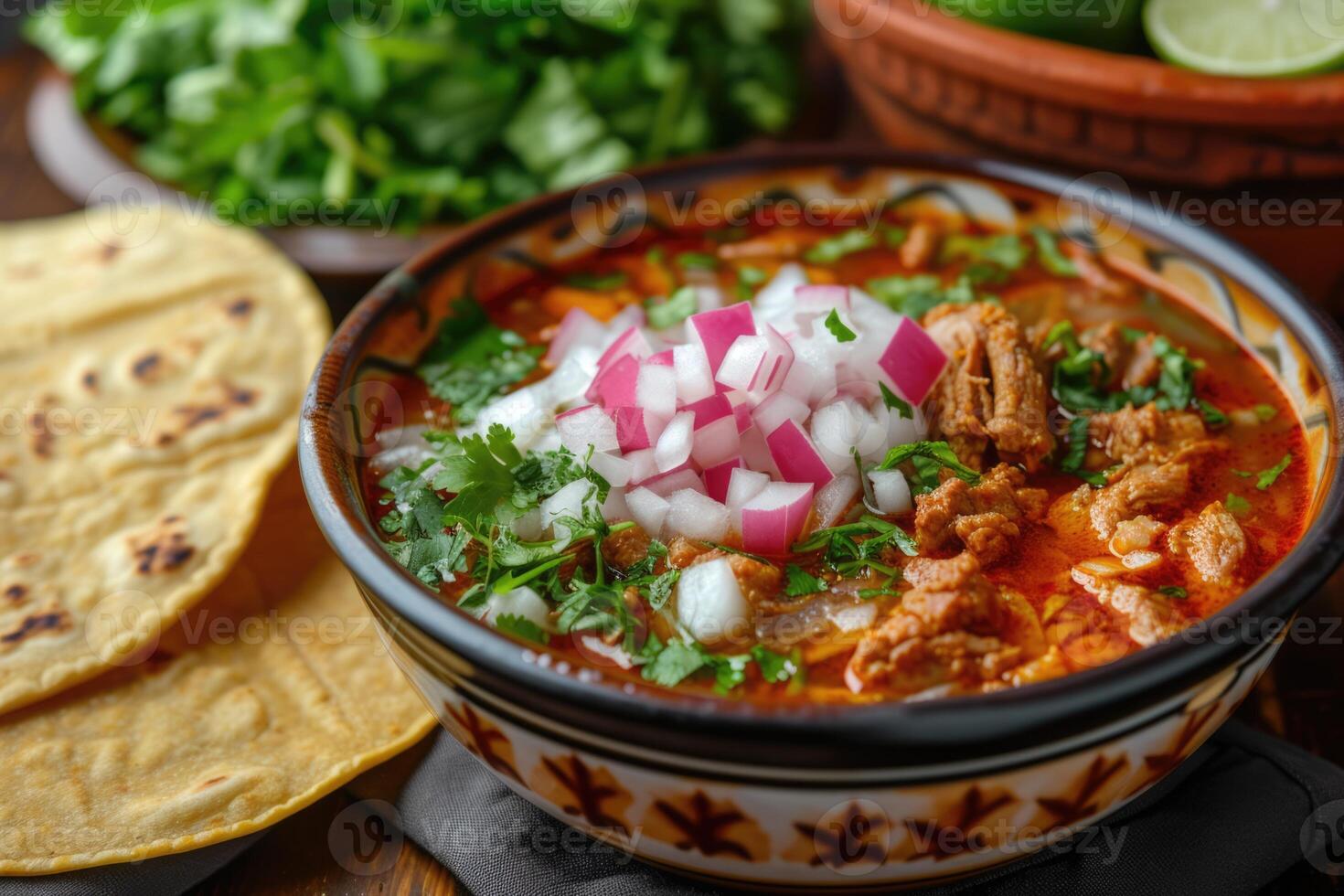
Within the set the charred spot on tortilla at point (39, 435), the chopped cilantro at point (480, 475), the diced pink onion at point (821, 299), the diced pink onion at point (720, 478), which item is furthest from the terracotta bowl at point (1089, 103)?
the charred spot on tortilla at point (39, 435)

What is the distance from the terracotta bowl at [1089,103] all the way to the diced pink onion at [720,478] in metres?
1.84

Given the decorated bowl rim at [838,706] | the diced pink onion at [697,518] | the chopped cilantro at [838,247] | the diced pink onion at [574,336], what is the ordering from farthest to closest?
the chopped cilantro at [838,247] < the diced pink onion at [574,336] < the diced pink onion at [697,518] < the decorated bowl rim at [838,706]

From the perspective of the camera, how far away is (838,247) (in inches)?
140

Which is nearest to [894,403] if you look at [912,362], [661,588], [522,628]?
[912,362]

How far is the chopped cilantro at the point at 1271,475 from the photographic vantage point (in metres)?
2.65

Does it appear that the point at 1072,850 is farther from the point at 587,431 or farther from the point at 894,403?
the point at 587,431

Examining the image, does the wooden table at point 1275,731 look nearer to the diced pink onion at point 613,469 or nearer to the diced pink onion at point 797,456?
the diced pink onion at point 613,469

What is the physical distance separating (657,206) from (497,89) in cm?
155

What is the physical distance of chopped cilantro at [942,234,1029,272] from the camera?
3439 millimetres

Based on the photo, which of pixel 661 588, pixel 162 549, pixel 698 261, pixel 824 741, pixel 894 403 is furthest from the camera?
pixel 698 261

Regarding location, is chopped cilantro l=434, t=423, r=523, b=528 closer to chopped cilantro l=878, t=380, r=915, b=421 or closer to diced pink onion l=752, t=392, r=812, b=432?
diced pink onion l=752, t=392, r=812, b=432

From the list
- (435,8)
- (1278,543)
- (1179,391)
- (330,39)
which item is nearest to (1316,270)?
(1179,391)

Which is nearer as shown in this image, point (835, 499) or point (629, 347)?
point (835, 499)

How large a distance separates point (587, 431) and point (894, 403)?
671 millimetres
